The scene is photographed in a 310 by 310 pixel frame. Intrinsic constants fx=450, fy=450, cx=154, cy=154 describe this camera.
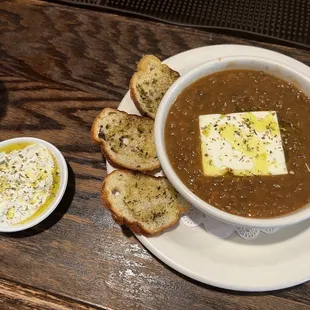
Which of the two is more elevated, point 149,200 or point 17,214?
point 149,200

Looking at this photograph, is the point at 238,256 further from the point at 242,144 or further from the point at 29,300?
the point at 29,300

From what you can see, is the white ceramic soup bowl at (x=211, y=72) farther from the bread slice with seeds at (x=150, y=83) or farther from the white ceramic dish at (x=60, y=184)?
the white ceramic dish at (x=60, y=184)

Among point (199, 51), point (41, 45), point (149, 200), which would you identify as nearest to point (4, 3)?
point (41, 45)

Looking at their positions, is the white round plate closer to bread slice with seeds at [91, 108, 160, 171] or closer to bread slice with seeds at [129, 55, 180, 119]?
bread slice with seeds at [91, 108, 160, 171]

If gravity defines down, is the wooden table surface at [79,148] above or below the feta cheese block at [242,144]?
below

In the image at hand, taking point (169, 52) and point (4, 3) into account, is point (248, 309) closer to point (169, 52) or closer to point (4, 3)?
point (169, 52)

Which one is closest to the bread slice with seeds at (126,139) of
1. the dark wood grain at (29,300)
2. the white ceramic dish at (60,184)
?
the white ceramic dish at (60,184)

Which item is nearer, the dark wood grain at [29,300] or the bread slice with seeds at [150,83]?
the dark wood grain at [29,300]
